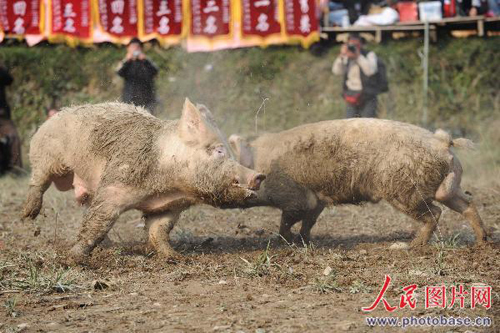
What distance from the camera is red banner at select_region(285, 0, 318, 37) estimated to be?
13562 mm

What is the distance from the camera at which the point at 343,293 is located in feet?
16.9

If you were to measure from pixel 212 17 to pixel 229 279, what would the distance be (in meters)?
8.71

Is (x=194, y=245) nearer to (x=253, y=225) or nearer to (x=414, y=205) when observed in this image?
(x=253, y=225)

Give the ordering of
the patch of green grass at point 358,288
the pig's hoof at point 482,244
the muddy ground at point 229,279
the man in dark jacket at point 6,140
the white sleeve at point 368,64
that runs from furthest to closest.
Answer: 1. the man in dark jacket at point 6,140
2. the white sleeve at point 368,64
3. the pig's hoof at point 482,244
4. the patch of green grass at point 358,288
5. the muddy ground at point 229,279

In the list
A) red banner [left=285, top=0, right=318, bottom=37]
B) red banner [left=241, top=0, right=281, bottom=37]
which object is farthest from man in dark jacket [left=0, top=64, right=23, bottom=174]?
red banner [left=285, top=0, right=318, bottom=37]

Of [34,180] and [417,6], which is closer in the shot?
[34,180]

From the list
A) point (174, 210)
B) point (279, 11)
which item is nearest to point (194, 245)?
point (174, 210)

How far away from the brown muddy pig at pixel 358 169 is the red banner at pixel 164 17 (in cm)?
635

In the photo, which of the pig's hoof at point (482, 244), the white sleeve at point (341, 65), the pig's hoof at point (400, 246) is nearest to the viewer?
the pig's hoof at point (482, 244)

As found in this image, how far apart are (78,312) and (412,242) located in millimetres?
3265

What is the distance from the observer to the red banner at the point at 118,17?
13.7 metres

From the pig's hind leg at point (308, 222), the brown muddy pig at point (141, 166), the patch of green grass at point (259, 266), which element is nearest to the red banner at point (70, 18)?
the brown muddy pig at point (141, 166)

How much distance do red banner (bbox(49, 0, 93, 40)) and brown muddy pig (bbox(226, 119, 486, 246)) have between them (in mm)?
6933

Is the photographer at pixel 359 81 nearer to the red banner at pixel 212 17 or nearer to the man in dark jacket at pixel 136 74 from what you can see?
the red banner at pixel 212 17
